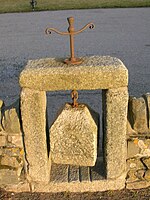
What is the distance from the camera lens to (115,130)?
11.0 feet

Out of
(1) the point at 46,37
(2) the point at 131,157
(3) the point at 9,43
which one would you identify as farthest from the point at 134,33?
(2) the point at 131,157

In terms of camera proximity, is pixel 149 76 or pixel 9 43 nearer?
pixel 149 76

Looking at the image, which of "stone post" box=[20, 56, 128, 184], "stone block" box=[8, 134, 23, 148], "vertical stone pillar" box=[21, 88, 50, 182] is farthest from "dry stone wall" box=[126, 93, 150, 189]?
"stone block" box=[8, 134, 23, 148]

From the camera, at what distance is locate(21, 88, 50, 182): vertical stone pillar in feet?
10.5

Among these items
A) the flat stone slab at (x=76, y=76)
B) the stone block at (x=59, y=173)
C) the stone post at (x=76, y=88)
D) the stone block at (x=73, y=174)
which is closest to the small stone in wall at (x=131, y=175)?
the stone post at (x=76, y=88)

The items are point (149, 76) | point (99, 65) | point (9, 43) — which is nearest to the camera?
point (99, 65)

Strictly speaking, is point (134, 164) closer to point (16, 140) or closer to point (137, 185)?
point (137, 185)

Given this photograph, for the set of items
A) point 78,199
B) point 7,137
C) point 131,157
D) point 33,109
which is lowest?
point 78,199

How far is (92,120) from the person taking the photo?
133 inches

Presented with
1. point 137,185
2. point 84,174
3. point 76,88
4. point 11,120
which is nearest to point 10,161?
point 11,120

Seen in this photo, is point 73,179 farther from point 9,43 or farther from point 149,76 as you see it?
point 9,43

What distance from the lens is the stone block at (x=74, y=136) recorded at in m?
3.29

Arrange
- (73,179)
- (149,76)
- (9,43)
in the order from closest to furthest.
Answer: (73,179)
(149,76)
(9,43)

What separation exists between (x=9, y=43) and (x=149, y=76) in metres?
4.63
